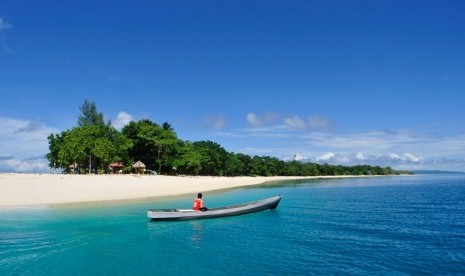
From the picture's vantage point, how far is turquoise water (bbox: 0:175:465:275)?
42.1 ft

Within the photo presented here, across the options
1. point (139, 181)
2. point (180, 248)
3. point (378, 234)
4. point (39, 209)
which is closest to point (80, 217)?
point (39, 209)

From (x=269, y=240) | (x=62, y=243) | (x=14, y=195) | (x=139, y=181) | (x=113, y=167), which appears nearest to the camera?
(x=62, y=243)

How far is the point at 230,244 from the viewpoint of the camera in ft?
54.5

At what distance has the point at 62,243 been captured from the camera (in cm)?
1634

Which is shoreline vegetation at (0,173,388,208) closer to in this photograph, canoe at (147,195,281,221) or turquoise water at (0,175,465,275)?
turquoise water at (0,175,465,275)

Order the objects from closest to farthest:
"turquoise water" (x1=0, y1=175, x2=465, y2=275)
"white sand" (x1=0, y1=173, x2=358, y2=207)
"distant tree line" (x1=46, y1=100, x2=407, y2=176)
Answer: "turquoise water" (x1=0, y1=175, x2=465, y2=275) → "white sand" (x1=0, y1=173, x2=358, y2=207) → "distant tree line" (x1=46, y1=100, x2=407, y2=176)

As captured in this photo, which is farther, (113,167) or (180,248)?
(113,167)

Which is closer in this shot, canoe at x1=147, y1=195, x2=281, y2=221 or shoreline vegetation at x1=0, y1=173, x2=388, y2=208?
canoe at x1=147, y1=195, x2=281, y2=221

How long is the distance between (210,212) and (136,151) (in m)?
55.3

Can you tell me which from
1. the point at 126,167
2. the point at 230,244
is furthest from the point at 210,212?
the point at 126,167

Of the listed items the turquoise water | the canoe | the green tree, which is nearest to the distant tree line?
the green tree

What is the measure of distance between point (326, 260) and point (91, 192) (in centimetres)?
2856

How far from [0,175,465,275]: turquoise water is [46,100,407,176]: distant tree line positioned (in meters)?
32.3

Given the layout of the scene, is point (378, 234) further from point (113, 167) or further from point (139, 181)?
point (113, 167)
